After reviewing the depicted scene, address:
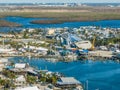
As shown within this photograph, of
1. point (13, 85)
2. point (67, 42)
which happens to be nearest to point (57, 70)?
point (13, 85)

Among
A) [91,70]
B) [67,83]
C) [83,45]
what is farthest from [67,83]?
[83,45]

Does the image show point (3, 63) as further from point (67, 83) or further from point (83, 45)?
point (83, 45)

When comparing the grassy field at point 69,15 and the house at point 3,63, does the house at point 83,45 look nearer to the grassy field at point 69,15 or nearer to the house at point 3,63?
the house at point 3,63

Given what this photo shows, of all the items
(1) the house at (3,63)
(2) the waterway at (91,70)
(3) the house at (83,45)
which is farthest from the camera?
(3) the house at (83,45)

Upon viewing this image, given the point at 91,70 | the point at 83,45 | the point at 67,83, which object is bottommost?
the point at 83,45

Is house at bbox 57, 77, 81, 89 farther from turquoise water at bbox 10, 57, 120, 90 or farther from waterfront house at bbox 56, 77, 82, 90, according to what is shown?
turquoise water at bbox 10, 57, 120, 90

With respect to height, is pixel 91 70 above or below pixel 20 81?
below

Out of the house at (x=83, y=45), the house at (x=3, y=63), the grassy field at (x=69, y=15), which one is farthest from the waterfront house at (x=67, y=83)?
the grassy field at (x=69, y=15)

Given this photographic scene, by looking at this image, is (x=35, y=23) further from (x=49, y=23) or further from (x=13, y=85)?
(x=13, y=85)

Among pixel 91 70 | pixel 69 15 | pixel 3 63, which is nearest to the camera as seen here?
pixel 91 70

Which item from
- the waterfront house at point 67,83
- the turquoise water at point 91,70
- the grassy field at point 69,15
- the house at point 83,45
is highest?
the waterfront house at point 67,83
